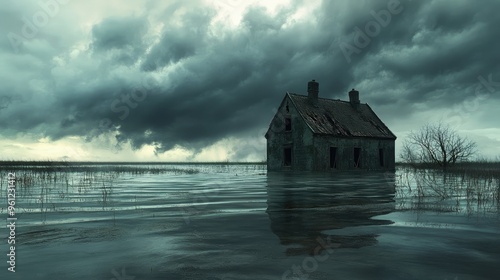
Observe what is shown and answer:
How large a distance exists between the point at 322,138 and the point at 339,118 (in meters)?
5.05

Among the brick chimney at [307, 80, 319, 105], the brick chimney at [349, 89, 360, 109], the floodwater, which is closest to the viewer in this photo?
the floodwater

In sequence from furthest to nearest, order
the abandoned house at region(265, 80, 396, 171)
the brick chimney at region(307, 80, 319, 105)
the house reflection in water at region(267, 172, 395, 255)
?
the brick chimney at region(307, 80, 319, 105) < the abandoned house at region(265, 80, 396, 171) < the house reflection in water at region(267, 172, 395, 255)

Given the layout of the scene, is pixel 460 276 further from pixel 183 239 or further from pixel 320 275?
pixel 183 239

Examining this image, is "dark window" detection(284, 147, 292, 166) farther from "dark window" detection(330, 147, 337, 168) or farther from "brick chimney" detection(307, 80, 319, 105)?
"brick chimney" detection(307, 80, 319, 105)

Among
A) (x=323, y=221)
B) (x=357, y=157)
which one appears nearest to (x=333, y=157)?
(x=357, y=157)

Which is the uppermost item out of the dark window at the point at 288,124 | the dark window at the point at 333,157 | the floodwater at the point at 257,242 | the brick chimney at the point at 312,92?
the brick chimney at the point at 312,92

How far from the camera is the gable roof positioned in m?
→ 34.1

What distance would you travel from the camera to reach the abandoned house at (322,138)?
33156 mm

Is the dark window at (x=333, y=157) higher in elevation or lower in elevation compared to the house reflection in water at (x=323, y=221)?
higher

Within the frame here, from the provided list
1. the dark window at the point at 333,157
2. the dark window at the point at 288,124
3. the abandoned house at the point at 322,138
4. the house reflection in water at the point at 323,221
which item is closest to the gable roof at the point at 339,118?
the abandoned house at the point at 322,138

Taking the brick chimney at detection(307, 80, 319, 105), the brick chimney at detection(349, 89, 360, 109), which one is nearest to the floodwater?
the brick chimney at detection(307, 80, 319, 105)

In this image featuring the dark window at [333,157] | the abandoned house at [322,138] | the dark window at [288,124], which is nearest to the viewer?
the abandoned house at [322,138]

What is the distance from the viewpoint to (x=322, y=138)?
33219mm

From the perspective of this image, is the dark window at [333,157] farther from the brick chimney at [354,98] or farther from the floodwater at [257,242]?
the floodwater at [257,242]
